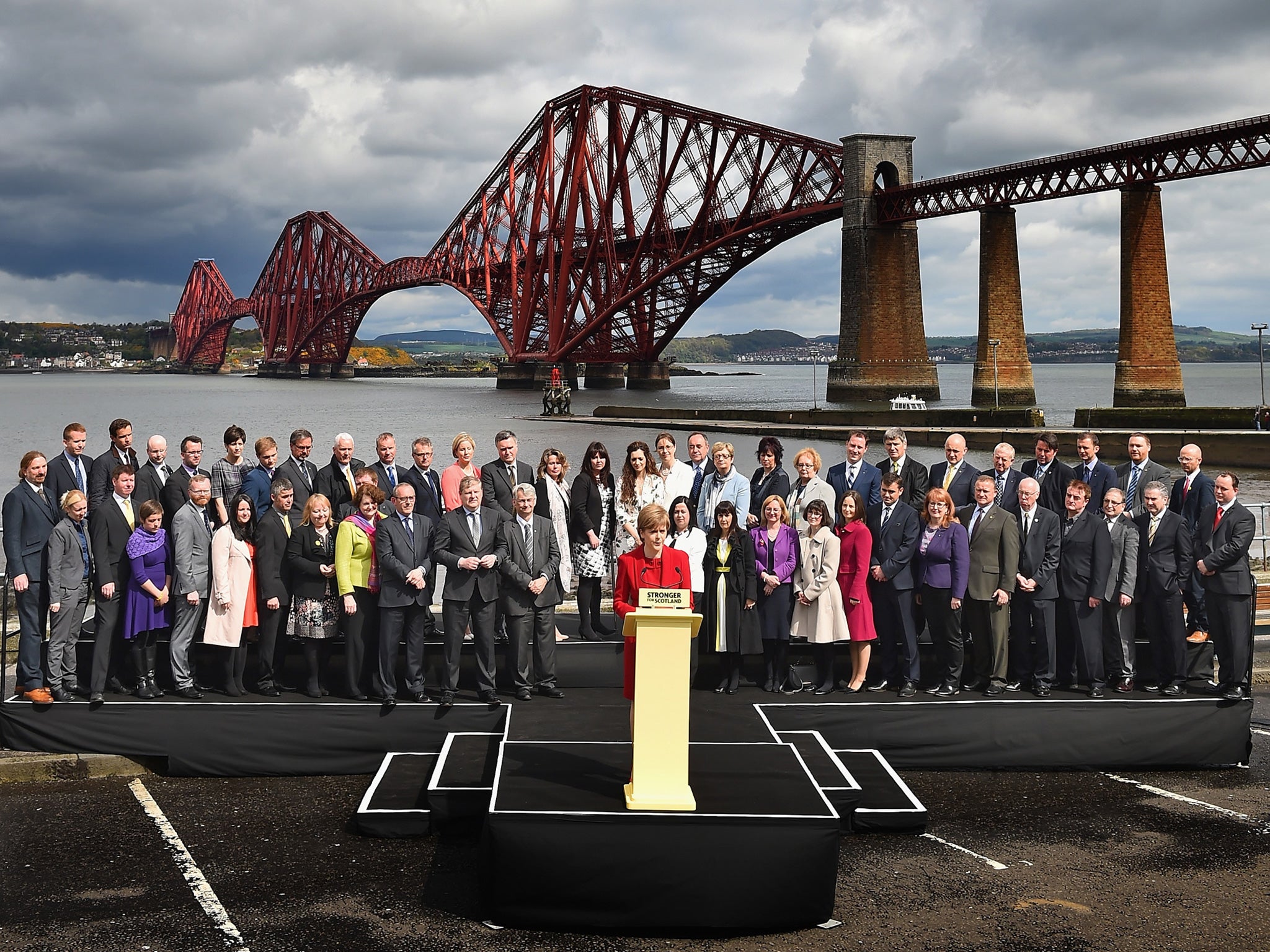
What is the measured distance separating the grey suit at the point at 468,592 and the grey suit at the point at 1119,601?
4178 millimetres

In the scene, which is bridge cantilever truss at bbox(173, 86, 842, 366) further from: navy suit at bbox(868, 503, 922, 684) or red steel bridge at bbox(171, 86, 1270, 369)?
navy suit at bbox(868, 503, 922, 684)

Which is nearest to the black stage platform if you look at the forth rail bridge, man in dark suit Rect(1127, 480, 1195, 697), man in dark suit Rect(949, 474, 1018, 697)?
man in dark suit Rect(949, 474, 1018, 697)

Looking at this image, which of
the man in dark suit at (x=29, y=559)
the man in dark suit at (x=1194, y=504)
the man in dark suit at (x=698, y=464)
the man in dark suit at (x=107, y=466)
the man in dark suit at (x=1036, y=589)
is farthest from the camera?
the man in dark suit at (x=698, y=464)

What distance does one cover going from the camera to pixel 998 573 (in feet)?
26.7

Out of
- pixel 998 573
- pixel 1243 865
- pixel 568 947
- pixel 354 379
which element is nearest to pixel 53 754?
pixel 568 947

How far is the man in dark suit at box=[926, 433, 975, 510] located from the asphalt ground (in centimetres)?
254

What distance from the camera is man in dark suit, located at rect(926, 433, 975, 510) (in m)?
9.31

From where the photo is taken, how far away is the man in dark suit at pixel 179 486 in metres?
8.60

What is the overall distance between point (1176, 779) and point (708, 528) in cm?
354

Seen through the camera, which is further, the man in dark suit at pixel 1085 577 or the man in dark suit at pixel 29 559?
the man in dark suit at pixel 1085 577

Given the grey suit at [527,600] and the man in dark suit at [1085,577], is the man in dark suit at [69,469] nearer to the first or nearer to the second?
the grey suit at [527,600]

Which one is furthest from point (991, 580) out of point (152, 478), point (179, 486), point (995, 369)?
point (995, 369)

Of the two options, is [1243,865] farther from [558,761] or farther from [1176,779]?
[558,761]

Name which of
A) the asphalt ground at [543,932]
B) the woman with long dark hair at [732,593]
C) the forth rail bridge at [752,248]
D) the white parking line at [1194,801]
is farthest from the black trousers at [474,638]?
the forth rail bridge at [752,248]
